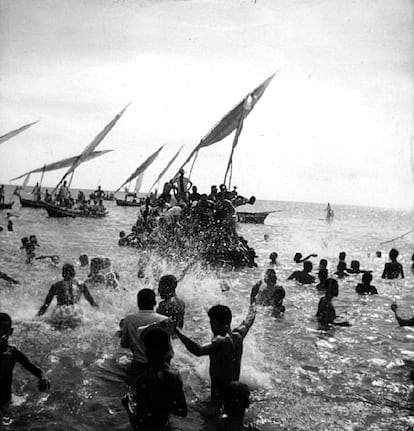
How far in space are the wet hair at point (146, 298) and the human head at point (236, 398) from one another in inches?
66.8

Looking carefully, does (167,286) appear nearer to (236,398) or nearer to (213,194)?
(236,398)

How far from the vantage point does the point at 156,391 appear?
11.9 feet

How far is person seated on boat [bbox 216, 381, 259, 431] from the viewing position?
3582mm

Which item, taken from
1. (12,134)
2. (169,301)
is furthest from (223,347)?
(12,134)

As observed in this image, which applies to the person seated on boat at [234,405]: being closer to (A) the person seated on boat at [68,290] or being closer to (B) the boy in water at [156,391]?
(B) the boy in water at [156,391]

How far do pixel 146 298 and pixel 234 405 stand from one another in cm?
180

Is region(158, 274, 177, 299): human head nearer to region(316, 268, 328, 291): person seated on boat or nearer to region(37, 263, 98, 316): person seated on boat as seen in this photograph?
region(37, 263, 98, 316): person seated on boat

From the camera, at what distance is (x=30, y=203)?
64.8 m

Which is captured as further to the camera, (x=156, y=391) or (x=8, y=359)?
(x=8, y=359)

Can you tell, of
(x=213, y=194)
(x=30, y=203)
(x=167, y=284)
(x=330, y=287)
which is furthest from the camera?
(x=30, y=203)

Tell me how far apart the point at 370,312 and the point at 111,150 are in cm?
2711

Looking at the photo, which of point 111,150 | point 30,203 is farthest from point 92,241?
point 30,203

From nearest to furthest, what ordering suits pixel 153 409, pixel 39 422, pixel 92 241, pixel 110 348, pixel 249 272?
pixel 153 409 < pixel 39 422 < pixel 110 348 < pixel 249 272 < pixel 92 241

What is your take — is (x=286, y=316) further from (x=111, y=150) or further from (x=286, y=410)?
(x=111, y=150)
